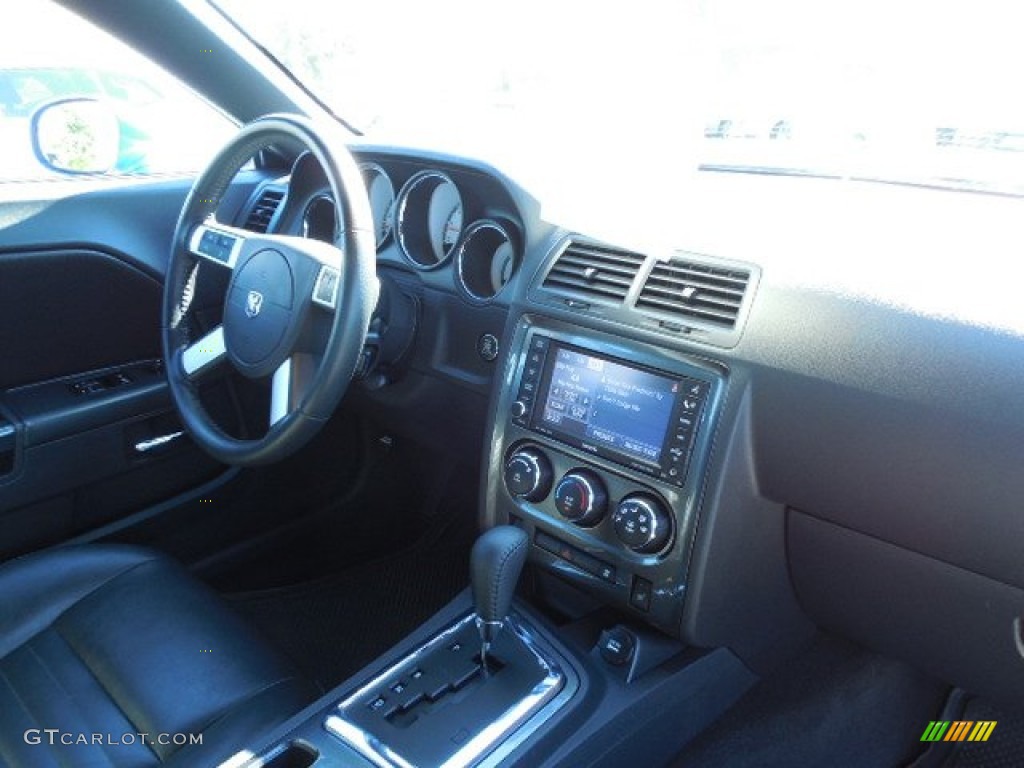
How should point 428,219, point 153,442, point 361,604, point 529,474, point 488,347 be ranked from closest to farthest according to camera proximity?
point 529,474 → point 488,347 → point 428,219 → point 153,442 → point 361,604

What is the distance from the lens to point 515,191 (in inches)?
63.3

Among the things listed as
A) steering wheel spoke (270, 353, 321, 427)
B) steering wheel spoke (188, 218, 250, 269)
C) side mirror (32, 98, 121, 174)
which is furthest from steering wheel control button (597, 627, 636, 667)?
side mirror (32, 98, 121, 174)

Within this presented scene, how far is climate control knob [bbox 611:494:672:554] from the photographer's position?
1343 millimetres

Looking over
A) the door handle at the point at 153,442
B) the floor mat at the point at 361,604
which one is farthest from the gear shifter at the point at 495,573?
the door handle at the point at 153,442

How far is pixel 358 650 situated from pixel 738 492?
107 centimetres

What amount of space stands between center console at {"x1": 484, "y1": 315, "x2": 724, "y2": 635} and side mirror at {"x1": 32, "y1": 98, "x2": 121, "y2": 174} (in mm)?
1106

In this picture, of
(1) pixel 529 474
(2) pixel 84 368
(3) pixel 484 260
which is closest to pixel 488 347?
(3) pixel 484 260

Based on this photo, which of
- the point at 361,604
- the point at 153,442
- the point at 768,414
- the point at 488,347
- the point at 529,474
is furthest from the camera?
the point at 361,604

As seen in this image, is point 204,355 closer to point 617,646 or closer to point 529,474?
point 529,474

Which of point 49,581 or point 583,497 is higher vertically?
point 583,497

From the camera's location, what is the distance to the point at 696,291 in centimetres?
132

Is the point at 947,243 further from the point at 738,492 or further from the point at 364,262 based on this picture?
the point at 364,262

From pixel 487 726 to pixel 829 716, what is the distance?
79 cm

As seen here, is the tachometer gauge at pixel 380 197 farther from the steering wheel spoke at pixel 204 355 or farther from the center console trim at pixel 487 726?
the center console trim at pixel 487 726
